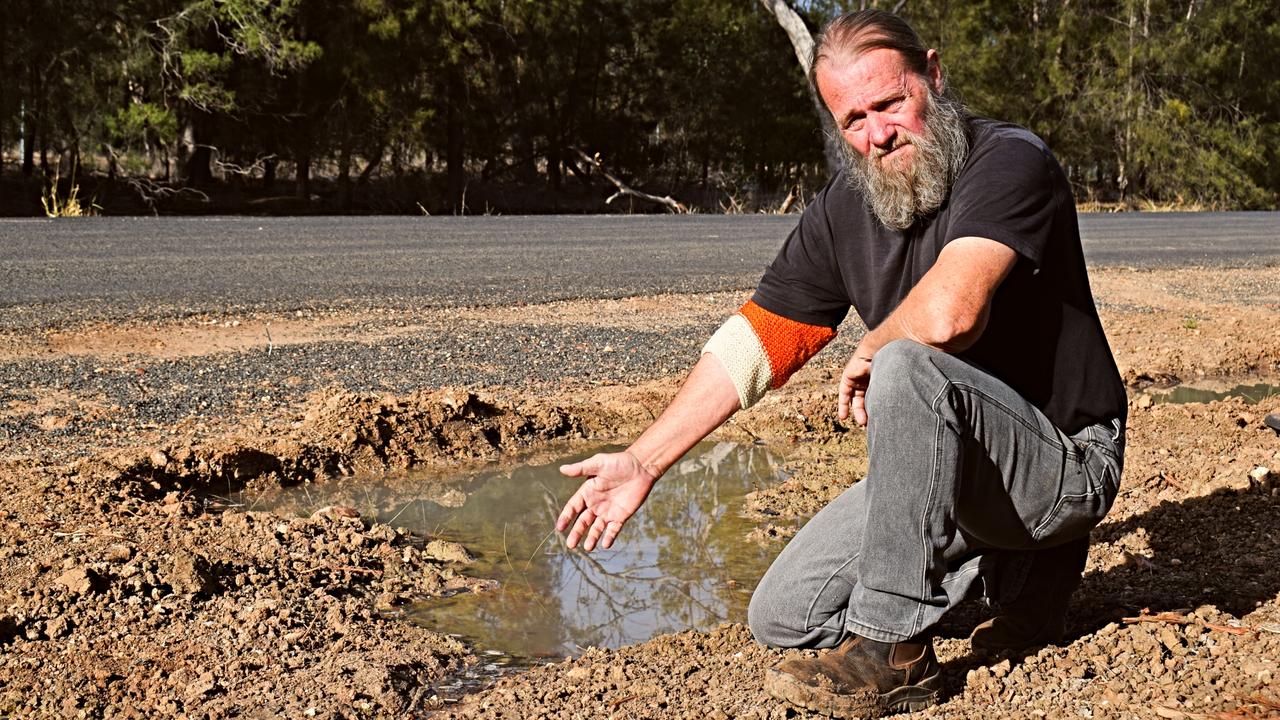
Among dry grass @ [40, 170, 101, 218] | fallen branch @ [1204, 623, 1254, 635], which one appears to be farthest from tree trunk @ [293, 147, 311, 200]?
fallen branch @ [1204, 623, 1254, 635]

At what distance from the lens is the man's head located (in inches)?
101

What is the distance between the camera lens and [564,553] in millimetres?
4043

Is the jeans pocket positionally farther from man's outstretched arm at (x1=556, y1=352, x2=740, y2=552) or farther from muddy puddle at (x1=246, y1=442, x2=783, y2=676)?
muddy puddle at (x1=246, y1=442, x2=783, y2=676)

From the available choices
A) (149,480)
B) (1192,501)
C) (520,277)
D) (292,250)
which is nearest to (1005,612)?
(1192,501)

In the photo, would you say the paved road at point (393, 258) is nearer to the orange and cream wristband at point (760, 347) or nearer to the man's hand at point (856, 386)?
the orange and cream wristband at point (760, 347)

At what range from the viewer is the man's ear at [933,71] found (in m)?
2.65

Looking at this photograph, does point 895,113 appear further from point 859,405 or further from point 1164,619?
point 1164,619

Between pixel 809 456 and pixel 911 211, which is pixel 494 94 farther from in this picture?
pixel 911 211

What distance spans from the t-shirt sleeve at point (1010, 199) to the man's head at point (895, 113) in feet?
0.25

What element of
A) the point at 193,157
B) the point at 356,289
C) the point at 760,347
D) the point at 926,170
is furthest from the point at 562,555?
the point at 193,157

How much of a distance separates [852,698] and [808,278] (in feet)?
3.20

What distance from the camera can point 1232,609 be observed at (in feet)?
10.0

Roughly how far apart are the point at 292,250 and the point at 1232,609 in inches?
350

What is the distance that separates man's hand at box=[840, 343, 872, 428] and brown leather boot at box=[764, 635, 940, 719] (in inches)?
18.9
